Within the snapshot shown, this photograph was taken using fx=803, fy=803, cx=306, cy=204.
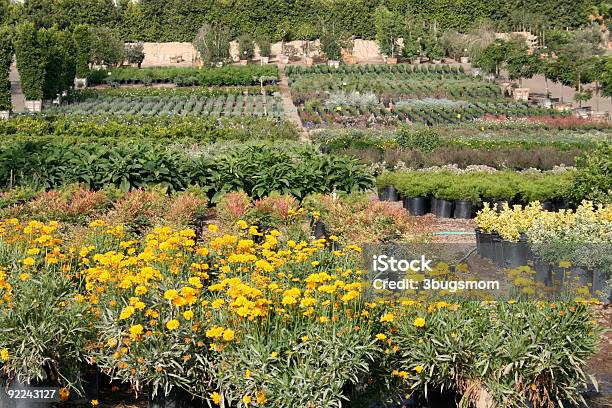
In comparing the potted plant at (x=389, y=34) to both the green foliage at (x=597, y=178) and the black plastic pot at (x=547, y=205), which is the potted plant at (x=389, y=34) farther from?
the green foliage at (x=597, y=178)

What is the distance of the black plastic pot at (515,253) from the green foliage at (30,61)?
90.6 ft

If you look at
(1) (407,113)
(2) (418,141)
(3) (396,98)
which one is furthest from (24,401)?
(3) (396,98)

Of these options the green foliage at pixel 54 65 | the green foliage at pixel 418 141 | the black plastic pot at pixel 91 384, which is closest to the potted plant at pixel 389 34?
the green foliage at pixel 54 65

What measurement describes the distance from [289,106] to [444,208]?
2246 centimetres

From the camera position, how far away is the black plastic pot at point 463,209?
1421 cm

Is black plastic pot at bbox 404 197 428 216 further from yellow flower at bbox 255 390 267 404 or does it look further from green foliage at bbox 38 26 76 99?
green foliage at bbox 38 26 76 99

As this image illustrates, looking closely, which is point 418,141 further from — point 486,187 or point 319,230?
point 319,230

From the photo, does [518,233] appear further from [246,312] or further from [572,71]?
[572,71]

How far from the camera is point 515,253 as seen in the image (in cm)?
970

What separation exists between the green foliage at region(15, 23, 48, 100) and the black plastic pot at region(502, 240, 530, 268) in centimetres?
2760

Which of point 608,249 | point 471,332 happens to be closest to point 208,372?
point 471,332

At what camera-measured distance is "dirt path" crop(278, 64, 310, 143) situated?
28.2 meters

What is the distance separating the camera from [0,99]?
99.9ft

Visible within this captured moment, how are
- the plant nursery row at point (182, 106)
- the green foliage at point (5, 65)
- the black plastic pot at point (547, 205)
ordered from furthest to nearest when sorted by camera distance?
the plant nursery row at point (182, 106) < the green foliage at point (5, 65) < the black plastic pot at point (547, 205)
